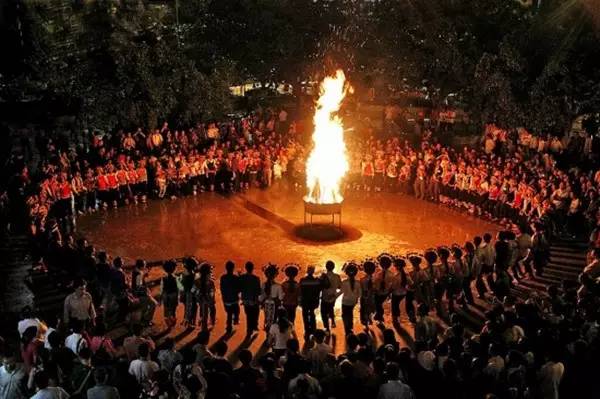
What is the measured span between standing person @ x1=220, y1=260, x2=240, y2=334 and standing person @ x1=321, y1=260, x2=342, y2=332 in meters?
1.75

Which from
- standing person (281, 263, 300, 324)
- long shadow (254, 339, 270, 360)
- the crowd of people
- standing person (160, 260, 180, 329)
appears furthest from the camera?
standing person (160, 260, 180, 329)

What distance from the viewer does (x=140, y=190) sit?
25.3 m

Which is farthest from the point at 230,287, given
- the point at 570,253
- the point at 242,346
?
the point at 570,253

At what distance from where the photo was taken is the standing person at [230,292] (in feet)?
45.1

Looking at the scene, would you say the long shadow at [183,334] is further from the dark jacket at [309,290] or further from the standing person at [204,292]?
the dark jacket at [309,290]

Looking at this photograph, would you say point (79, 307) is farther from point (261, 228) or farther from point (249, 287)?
point (261, 228)

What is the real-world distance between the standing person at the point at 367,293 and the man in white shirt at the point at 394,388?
4967mm

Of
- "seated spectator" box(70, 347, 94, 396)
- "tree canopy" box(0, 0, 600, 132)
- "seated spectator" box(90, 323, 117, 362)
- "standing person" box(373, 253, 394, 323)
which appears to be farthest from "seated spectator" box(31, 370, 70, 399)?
"tree canopy" box(0, 0, 600, 132)

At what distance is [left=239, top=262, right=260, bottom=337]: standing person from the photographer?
13.8m

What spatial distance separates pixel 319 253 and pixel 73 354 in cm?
1012

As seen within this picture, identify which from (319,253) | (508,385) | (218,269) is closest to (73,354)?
(508,385)

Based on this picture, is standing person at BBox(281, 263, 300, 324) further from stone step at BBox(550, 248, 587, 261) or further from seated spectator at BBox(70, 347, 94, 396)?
stone step at BBox(550, 248, 587, 261)

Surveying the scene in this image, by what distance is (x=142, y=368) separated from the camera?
9.65m

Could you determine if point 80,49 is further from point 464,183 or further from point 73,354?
point 73,354
